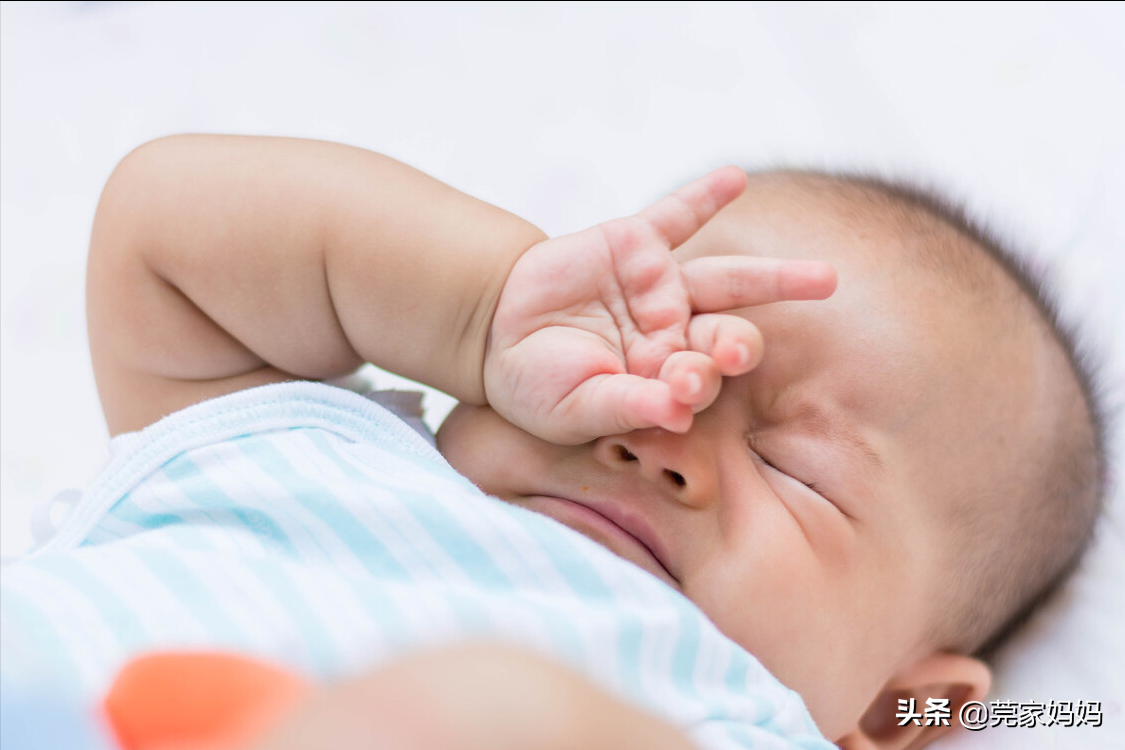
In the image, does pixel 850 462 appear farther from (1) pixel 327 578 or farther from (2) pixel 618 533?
(1) pixel 327 578

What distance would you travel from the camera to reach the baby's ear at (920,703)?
1.04 metres

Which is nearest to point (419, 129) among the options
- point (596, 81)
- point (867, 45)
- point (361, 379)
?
point (596, 81)

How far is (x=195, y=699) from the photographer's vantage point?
27.3 inches

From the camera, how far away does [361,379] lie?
1.23m

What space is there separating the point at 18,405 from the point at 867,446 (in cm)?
107

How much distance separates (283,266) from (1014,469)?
76 centimetres

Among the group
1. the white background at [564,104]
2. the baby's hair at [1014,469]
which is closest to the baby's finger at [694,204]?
the baby's hair at [1014,469]

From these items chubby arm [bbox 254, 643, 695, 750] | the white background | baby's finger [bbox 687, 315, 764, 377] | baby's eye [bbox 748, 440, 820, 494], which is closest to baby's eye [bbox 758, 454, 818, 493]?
baby's eye [bbox 748, 440, 820, 494]

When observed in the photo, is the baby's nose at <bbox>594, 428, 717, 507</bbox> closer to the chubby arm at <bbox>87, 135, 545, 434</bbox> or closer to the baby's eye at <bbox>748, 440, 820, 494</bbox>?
the baby's eye at <bbox>748, 440, 820, 494</bbox>

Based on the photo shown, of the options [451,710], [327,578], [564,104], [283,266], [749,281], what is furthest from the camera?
[564,104]

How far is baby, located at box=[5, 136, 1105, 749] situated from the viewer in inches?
35.0

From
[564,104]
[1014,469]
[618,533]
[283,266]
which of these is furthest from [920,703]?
[564,104]

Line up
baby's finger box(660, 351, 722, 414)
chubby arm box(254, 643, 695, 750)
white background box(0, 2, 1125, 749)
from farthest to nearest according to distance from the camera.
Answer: white background box(0, 2, 1125, 749), baby's finger box(660, 351, 722, 414), chubby arm box(254, 643, 695, 750)

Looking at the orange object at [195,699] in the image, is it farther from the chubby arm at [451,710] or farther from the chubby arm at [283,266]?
the chubby arm at [283,266]
